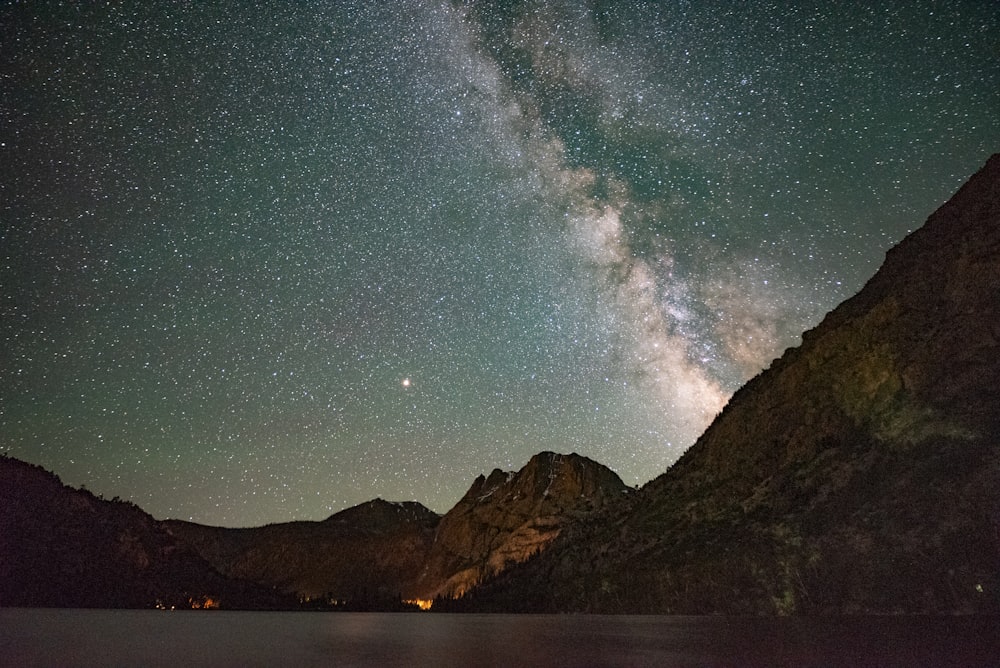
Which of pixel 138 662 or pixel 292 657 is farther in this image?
pixel 292 657

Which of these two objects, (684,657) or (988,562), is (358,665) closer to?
(684,657)

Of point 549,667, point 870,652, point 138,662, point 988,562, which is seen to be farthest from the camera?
point 988,562

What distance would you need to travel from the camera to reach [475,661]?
39.2 meters

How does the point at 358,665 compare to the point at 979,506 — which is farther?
the point at 979,506

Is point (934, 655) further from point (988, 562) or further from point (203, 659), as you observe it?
point (988, 562)

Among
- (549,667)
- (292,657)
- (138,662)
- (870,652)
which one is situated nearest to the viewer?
(549,667)

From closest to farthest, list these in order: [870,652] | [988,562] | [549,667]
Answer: [549,667], [870,652], [988,562]

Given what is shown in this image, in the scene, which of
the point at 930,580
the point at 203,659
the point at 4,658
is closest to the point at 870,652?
the point at 203,659

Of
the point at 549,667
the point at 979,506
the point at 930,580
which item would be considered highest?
the point at 979,506

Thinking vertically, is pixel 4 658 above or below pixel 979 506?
below

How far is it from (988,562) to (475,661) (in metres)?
217

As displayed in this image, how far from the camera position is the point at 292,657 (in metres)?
41.6

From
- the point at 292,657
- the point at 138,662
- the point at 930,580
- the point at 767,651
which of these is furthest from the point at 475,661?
the point at 930,580

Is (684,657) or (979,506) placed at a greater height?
(979,506)
